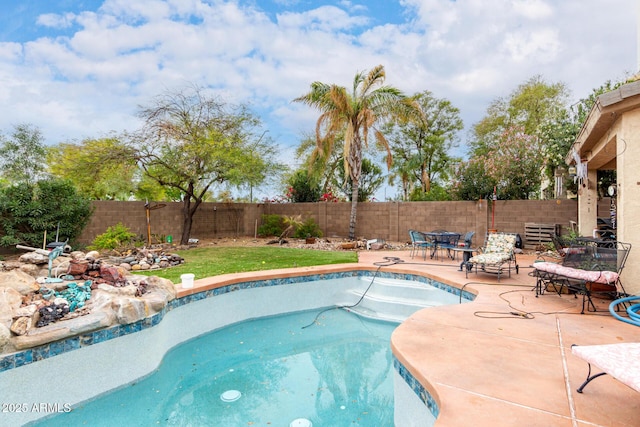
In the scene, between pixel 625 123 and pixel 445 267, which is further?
pixel 445 267

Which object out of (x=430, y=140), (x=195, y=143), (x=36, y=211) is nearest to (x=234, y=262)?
(x=195, y=143)

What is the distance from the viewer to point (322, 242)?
44.4 ft

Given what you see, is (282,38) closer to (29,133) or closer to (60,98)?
(60,98)

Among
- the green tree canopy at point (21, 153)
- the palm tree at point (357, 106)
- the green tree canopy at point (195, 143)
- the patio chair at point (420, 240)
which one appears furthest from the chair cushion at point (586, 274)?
the green tree canopy at point (21, 153)

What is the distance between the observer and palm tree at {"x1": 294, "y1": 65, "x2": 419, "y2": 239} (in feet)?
39.6

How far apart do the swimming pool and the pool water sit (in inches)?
5.3

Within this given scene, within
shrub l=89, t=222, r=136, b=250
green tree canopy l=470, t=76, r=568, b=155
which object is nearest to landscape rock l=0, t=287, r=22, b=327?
shrub l=89, t=222, r=136, b=250

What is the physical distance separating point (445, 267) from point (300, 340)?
3.99 metres

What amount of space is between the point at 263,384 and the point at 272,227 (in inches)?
459

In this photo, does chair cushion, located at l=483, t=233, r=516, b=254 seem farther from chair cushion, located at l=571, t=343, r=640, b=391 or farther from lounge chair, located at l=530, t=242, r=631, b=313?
chair cushion, located at l=571, t=343, r=640, b=391

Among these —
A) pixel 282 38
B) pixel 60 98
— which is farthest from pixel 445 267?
pixel 60 98

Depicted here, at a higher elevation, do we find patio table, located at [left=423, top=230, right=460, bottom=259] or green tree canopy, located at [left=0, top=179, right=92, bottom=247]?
green tree canopy, located at [left=0, top=179, right=92, bottom=247]

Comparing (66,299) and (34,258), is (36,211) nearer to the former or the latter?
(34,258)

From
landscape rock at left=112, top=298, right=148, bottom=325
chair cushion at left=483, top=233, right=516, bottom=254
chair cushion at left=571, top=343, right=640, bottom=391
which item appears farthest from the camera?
chair cushion at left=483, top=233, right=516, bottom=254
